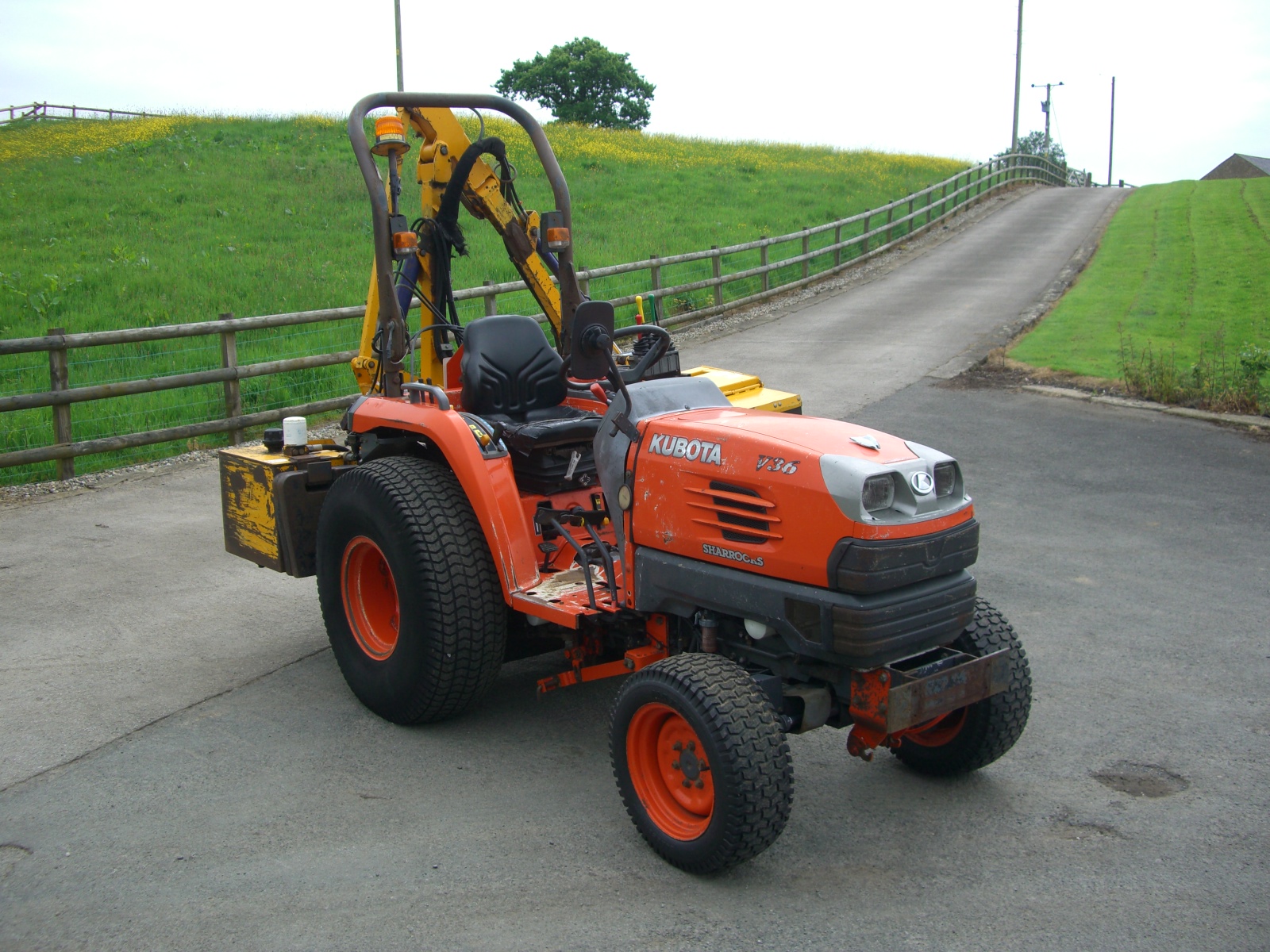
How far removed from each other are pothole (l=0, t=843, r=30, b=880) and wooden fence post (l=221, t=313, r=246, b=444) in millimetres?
6145

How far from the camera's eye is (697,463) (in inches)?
144

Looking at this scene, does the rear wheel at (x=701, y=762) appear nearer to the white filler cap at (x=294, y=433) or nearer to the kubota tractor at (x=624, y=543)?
the kubota tractor at (x=624, y=543)

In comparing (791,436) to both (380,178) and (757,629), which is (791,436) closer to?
(757,629)

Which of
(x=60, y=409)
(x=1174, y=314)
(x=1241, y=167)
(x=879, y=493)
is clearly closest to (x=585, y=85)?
(x=1241, y=167)

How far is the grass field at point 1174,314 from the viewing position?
10523 mm

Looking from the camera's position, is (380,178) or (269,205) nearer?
(380,178)

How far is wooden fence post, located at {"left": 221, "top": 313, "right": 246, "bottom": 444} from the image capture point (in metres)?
9.34

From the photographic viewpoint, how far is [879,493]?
337 centimetres

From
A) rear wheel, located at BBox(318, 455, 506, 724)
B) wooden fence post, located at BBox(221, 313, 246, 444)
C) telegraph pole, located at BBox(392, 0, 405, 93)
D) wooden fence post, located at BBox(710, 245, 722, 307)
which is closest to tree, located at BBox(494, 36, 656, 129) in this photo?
telegraph pole, located at BBox(392, 0, 405, 93)

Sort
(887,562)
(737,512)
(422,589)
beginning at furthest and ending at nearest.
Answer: (422,589)
(737,512)
(887,562)

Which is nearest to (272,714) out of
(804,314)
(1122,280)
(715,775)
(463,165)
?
(715,775)

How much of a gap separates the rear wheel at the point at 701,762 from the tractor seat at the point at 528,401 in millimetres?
1319

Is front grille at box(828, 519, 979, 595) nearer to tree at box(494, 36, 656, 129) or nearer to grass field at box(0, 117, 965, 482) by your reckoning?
grass field at box(0, 117, 965, 482)

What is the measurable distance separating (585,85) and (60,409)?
44.9 meters
